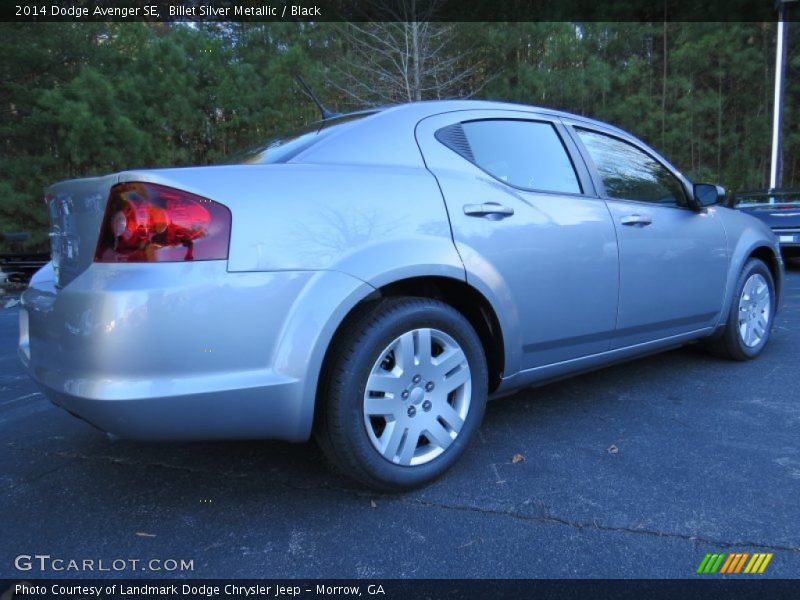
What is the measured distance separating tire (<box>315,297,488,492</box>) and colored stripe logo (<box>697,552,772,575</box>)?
952 mm

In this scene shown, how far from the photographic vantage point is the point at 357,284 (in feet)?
7.01

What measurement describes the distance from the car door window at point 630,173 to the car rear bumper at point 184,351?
5.91 feet

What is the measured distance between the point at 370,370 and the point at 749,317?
3130 mm

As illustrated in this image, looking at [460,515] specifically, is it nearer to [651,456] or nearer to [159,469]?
[651,456]

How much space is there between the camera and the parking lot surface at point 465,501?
1.96 metres

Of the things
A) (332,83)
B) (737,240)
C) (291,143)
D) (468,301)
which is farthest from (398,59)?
(468,301)

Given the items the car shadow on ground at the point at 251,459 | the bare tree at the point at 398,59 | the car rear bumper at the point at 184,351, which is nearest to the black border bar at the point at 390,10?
the bare tree at the point at 398,59

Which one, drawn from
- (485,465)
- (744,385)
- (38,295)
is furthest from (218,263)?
(744,385)

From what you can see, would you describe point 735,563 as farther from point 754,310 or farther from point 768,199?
point 768,199

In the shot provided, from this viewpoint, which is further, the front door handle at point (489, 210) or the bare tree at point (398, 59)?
the bare tree at point (398, 59)

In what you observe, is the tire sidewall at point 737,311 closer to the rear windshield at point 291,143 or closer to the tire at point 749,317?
the tire at point 749,317

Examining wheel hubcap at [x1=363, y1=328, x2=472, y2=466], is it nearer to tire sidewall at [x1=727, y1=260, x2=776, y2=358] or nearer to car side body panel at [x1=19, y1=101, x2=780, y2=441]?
car side body panel at [x1=19, y1=101, x2=780, y2=441]

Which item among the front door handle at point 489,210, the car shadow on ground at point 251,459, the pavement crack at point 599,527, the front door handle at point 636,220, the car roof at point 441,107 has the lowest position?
Answer: the pavement crack at point 599,527
